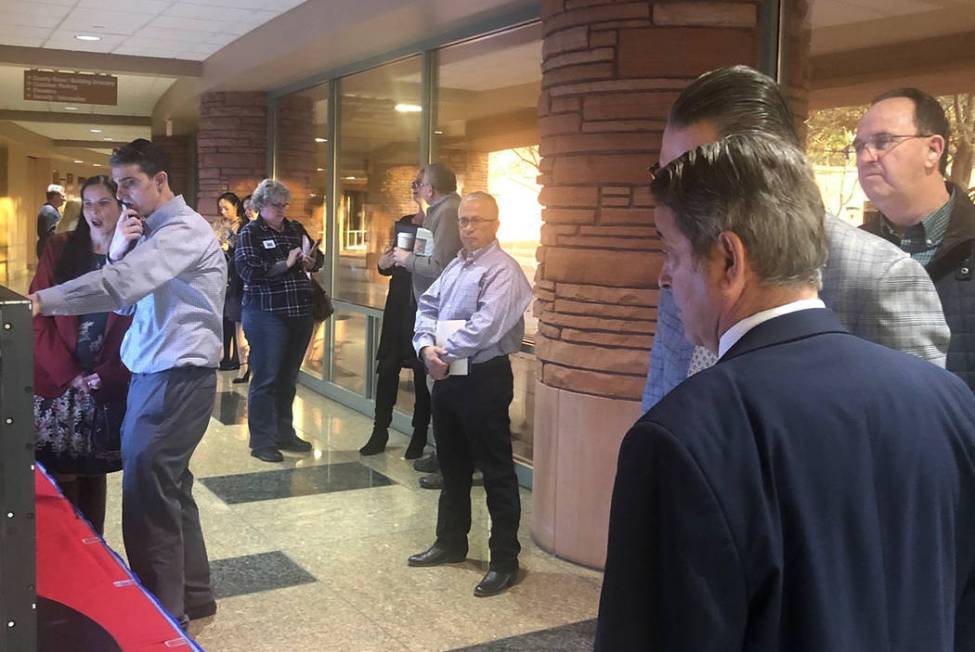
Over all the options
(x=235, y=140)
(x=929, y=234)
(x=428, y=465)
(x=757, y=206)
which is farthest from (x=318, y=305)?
(x=757, y=206)

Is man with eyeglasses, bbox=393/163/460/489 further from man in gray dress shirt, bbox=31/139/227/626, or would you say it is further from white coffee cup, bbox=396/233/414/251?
man in gray dress shirt, bbox=31/139/227/626

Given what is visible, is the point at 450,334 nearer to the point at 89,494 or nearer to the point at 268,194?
the point at 89,494

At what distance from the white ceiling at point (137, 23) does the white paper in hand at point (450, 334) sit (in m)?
4.48

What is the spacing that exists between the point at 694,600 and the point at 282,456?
552 cm

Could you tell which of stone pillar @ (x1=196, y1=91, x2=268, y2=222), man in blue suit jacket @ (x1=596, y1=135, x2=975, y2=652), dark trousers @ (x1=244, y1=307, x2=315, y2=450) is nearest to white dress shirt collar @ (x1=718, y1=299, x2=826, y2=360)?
man in blue suit jacket @ (x1=596, y1=135, x2=975, y2=652)

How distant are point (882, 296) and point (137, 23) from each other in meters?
8.13

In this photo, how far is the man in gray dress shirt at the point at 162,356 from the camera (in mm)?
3211

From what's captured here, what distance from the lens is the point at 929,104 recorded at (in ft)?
7.30

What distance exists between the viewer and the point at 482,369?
398 centimetres

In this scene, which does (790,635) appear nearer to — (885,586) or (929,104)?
(885,586)

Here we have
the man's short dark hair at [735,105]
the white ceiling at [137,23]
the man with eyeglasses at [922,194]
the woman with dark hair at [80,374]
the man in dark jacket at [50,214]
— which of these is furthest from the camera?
the man in dark jacket at [50,214]

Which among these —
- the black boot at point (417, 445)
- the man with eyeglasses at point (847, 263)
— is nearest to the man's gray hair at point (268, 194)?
the black boot at point (417, 445)

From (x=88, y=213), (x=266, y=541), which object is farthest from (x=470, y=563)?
(x=88, y=213)

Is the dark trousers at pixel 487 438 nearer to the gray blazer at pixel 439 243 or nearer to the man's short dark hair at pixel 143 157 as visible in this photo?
the gray blazer at pixel 439 243
